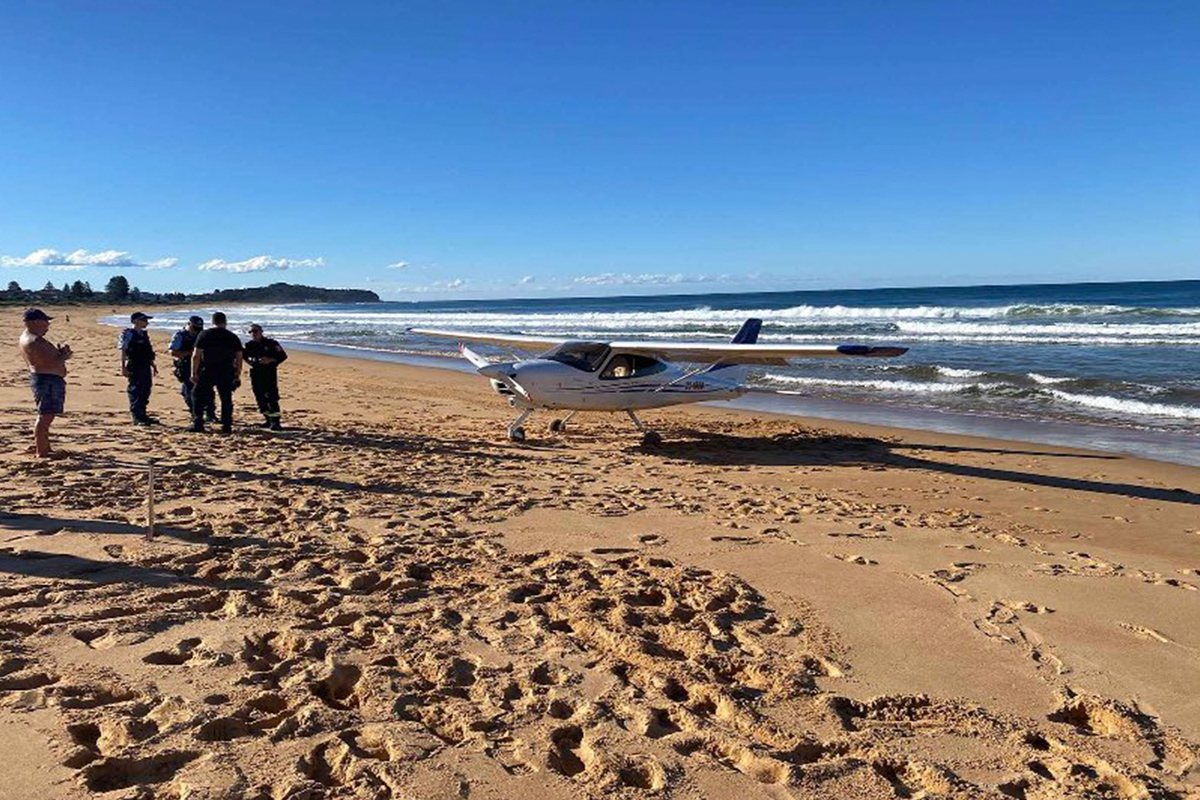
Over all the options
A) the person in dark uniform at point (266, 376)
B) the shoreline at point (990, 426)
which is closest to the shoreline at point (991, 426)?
the shoreline at point (990, 426)

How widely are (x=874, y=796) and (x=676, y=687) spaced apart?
3.82 feet

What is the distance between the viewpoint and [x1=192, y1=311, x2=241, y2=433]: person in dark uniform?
11.6m

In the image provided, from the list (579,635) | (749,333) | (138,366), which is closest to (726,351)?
(749,333)

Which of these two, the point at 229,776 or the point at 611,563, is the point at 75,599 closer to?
the point at 229,776

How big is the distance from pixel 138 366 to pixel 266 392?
1.82 metres

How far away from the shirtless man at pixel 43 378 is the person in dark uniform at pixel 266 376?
339cm

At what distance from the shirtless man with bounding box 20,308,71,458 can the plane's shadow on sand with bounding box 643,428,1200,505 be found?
7.48 meters

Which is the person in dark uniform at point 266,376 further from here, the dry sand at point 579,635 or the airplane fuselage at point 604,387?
the airplane fuselage at point 604,387

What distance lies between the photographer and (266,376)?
12.6m

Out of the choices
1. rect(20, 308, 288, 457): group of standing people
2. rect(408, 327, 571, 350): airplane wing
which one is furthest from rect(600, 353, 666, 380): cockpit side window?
rect(20, 308, 288, 457): group of standing people

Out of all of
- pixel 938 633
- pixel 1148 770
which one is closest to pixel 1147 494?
pixel 938 633

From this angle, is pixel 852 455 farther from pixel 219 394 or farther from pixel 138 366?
pixel 138 366

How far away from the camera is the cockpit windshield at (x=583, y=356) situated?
12.6 meters

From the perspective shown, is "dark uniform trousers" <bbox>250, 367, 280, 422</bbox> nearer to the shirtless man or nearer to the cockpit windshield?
the shirtless man
